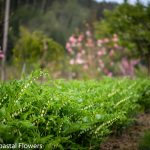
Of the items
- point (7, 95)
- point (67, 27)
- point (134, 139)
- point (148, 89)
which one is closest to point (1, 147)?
point (7, 95)

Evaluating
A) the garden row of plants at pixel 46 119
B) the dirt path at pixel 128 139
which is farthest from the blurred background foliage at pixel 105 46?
the garden row of plants at pixel 46 119

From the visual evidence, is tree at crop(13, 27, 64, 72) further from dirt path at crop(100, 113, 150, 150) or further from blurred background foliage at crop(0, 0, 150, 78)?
dirt path at crop(100, 113, 150, 150)

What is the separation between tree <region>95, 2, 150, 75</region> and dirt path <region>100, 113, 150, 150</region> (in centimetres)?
837

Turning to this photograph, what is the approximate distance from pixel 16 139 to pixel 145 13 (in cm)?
1209

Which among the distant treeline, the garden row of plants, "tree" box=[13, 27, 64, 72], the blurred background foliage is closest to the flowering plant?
the blurred background foliage

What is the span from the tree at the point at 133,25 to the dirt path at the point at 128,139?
27.5 feet

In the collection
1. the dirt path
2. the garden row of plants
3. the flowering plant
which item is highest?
the flowering plant

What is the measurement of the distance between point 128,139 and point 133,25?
33.2 ft

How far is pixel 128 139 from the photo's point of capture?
4430 millimetres

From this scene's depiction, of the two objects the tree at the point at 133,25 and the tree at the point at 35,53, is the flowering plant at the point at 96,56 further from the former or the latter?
the tree at the point at 133,25

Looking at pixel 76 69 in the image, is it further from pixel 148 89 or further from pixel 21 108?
pixel 21 108

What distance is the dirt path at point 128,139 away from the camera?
3927 millimetres

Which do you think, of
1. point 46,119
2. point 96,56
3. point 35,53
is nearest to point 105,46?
point 96,56

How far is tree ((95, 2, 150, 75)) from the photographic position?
1371 cm
